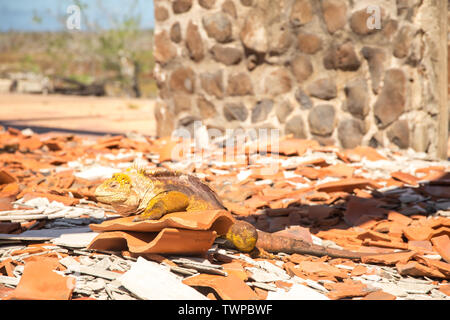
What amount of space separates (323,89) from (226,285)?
3832 millimetres

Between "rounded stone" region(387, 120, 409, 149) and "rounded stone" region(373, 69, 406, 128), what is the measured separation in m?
0.07

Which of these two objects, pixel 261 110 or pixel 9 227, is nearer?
pixel 9 227

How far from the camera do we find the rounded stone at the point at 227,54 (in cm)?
621

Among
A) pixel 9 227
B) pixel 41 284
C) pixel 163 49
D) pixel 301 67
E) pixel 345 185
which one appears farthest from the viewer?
pixel 163 49

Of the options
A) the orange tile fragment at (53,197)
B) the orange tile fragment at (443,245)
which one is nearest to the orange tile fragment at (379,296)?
the orange tile fragment at (443,245)

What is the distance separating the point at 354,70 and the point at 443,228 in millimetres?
2581

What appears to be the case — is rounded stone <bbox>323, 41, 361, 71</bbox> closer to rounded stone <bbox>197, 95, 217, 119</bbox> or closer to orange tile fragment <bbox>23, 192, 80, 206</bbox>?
rounded stone <bbox>197, 95, 217, 119</bbox>

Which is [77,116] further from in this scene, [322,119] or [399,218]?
[399,218]

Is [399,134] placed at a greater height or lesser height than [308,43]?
lesser

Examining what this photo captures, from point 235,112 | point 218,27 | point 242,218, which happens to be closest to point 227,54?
point 218,27

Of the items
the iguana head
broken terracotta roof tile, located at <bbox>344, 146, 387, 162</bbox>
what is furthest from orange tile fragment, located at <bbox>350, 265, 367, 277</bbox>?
broken terracotta roof tile, located at <bbox>344, 146, 387, 162</bbox>

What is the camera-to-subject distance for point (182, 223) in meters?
2.42
